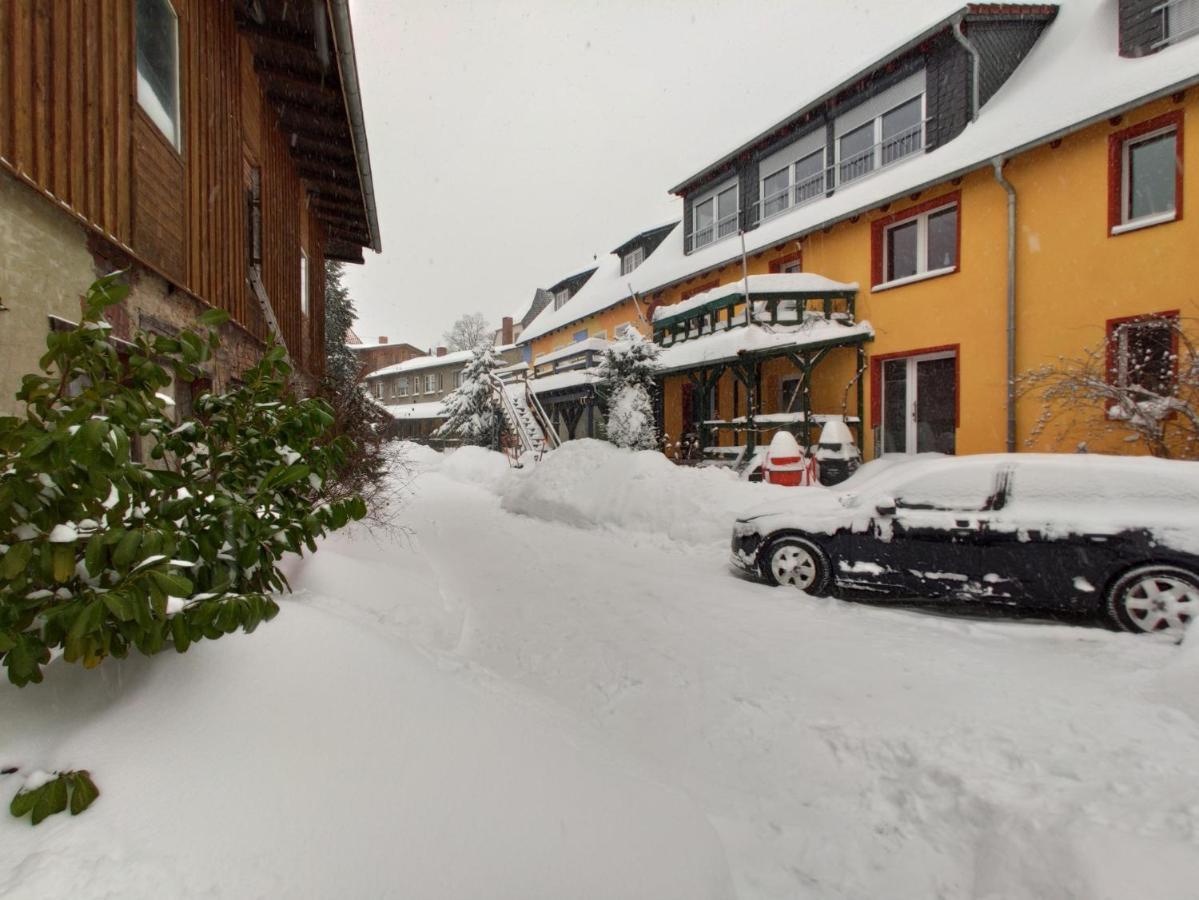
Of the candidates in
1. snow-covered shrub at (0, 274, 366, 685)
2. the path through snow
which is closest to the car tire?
the path through snow

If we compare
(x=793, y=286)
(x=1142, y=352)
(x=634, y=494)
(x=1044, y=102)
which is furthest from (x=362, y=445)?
(x=1044, y=102)

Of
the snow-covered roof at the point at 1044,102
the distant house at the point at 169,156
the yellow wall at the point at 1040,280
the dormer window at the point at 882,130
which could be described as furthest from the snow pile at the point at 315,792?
the dormer window at the point at 882,130

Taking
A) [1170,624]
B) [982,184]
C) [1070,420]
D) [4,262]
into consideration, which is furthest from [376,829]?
[982,184]

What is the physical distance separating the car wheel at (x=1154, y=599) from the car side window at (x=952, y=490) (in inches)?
44.9

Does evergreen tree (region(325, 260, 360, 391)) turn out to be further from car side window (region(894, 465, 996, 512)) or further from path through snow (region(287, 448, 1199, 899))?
car side window (region(894, 465, 996, 512))

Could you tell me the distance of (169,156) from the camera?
5250mm

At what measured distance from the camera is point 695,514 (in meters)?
9.13

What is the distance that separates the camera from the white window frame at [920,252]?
11609 millimetres

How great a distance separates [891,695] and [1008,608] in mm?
2957

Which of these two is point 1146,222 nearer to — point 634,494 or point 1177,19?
point 1177,19

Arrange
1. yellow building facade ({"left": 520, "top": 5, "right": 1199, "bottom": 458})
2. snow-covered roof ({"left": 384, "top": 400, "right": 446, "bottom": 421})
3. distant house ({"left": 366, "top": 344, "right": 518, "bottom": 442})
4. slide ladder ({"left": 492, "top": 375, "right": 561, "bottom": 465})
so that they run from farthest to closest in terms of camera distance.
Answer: distant house ({"left": 366, "top": 344, "right": 518, "bottom": 442})
snow-covered roof ({"left": 384, "top": 400, "right": 446, "bottom": 421})
slide ladder ({"left": 492, "top": 375, "right": 561, "bottom": 465})
yellow building facade ({"left": 520, "top": 5, "right": 1199, "bottom": 458})

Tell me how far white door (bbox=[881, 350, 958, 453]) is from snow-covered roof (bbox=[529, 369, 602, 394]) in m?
7.02

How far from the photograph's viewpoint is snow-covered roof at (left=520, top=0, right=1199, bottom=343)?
9094 millimetres

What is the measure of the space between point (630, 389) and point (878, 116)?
8.40 m
